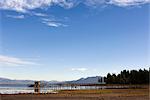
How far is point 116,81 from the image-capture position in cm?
13688

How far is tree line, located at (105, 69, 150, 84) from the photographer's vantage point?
118 m

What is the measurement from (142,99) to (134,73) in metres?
92.9

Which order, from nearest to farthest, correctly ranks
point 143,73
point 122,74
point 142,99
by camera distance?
point 142,99, point 143,73, point 122,74

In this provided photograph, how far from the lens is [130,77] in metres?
128

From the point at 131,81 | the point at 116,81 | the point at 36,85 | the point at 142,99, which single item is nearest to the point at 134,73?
the point at 131,81

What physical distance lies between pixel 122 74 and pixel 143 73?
18058 mm

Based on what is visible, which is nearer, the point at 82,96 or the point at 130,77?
the point at 82,96

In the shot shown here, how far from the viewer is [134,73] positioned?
126 metres

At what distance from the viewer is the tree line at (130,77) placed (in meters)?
118

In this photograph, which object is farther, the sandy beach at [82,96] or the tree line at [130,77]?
the tree line at [130,77]

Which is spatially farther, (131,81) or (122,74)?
(122,74)

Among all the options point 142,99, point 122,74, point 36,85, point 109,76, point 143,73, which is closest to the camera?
point 142,99

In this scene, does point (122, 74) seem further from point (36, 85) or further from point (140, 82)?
point (36, 85)

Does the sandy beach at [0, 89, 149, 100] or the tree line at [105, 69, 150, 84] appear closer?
the sandy beach at [0, 89, 149, 100]
